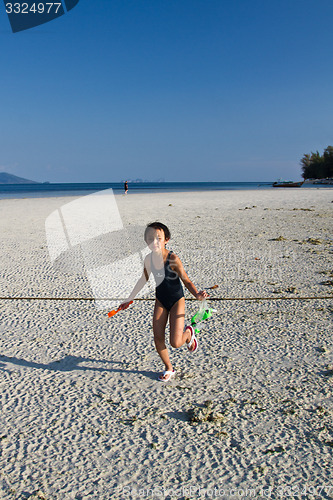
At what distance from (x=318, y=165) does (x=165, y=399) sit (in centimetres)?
7878

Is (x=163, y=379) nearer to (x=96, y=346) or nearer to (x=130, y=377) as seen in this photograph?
(x=130, y=377)

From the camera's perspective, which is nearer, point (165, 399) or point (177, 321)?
point (165, 399)

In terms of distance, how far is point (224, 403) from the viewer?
226 centimetres

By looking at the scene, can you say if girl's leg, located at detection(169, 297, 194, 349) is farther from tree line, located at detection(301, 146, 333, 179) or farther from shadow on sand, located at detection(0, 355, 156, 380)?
tree line, located at detection(301, 146, 333, 179)

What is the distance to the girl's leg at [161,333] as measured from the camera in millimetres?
2576

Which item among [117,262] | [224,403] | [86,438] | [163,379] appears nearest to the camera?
[86,438]

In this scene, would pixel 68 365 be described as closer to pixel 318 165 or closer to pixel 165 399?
pixel 165 399

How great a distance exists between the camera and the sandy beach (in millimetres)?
1711

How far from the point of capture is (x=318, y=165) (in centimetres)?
7450

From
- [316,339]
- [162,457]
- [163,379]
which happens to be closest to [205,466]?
[162,457]

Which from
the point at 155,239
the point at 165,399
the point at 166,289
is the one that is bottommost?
the point at 165,399

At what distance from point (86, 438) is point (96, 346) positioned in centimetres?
111

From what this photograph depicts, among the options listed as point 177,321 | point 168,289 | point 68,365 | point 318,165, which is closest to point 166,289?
point 168,289

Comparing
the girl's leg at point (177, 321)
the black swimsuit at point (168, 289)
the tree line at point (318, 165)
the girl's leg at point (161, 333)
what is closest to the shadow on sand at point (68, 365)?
the girl's leg at point (161, 333)
